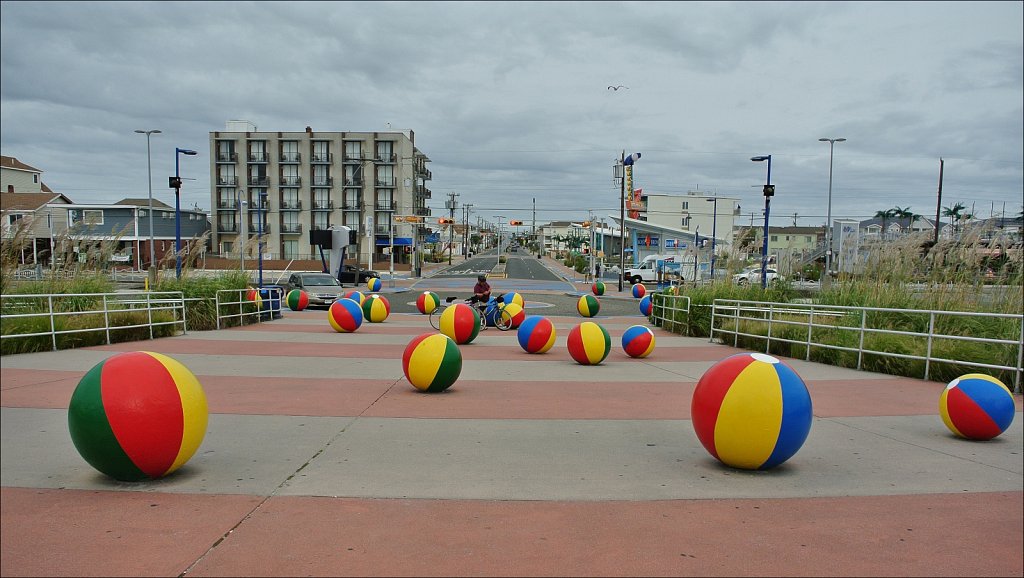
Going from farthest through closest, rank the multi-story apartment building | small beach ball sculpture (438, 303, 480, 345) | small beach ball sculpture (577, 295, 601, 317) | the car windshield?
1. the multi-story apartment building
2. the car windshield
3. small beach ball sculpture (577, 295, 601, 317)
4. small beach ball sculpture (438, 303, 480, 345)

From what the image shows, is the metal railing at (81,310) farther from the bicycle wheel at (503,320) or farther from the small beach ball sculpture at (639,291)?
the small beach ball sculpture at (639,291)

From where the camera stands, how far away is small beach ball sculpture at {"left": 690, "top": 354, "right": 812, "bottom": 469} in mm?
5664

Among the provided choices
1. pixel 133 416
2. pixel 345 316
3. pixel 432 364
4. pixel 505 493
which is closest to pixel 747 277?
pixel 345 316

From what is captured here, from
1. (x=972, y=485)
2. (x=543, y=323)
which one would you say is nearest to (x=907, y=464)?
(x=972, y=485)

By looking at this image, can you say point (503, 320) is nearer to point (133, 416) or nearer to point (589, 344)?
point (589, 344)

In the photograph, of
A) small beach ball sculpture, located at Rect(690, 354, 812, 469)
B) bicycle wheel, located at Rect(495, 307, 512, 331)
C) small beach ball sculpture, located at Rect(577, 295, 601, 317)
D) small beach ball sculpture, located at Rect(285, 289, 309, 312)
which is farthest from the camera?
small beach ball sculpture, located at Rect(285, 289, 309, 312)

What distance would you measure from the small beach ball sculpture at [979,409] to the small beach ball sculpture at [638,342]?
7224 millimetres

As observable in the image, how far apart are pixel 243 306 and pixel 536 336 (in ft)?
32.5

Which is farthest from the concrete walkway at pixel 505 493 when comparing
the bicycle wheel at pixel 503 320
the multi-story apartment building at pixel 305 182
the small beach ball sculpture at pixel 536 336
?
the multi-story apartment building at pixel 305 182

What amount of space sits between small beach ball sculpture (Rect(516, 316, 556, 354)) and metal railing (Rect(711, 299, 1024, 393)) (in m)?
4.47

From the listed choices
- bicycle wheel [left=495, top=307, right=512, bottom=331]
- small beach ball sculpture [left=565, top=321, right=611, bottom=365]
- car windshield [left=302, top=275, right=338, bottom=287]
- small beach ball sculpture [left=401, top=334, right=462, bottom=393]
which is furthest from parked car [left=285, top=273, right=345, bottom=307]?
small beach ball sculpture [left=401, top=334, right=462, bottom=393]

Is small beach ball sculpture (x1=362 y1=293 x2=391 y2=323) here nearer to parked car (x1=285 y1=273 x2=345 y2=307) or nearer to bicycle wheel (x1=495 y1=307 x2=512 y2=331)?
bicycle wheel (x1=495 y1=307 x2=512 y2=331)

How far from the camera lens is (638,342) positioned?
14141 mm

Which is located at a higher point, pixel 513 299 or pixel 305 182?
pixel 305 182
